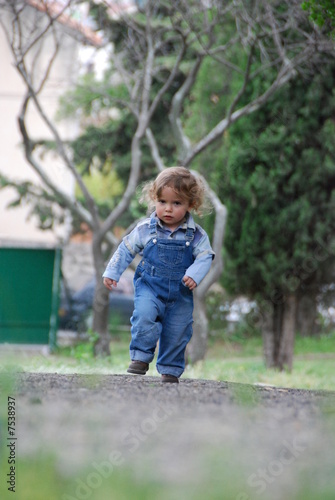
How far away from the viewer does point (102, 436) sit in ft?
8.41

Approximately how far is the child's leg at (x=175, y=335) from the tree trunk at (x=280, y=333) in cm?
675

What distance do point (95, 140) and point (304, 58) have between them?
26.2 feet

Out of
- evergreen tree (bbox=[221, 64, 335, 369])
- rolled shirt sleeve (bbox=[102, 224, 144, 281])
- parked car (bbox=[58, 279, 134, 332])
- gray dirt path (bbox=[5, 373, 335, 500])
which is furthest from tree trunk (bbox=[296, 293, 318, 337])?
gray dirt path (bbox=[5, 373, 335, 500])

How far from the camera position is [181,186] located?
5.02m

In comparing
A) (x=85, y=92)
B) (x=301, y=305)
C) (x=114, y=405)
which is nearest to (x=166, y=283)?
(x=114, y=405)

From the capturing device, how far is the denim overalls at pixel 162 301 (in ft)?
16.3

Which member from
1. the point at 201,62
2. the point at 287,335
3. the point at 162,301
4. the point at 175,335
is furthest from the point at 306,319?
the point at 162,301

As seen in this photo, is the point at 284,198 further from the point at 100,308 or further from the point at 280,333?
the point at 100,308

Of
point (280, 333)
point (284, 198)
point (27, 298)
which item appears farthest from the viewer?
point (27, 298)

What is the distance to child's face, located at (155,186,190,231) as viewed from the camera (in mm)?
5012

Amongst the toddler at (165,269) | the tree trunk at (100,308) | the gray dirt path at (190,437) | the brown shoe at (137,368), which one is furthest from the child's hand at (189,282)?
the tree trunk at (100,308)

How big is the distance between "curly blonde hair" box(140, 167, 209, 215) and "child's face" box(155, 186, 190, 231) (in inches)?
0.9

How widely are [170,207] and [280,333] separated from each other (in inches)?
281

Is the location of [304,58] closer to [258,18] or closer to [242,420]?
[258,18]
